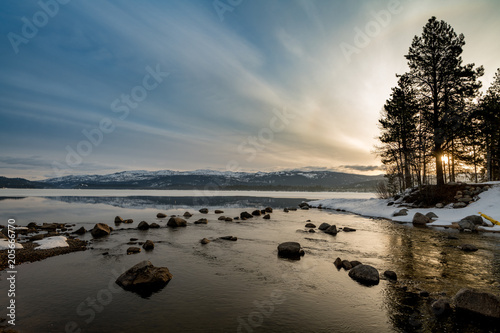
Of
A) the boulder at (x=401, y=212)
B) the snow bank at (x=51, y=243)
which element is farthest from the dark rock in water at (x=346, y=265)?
the boulder at (x=401, y=212)

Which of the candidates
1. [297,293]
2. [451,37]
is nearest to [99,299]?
[297,293]

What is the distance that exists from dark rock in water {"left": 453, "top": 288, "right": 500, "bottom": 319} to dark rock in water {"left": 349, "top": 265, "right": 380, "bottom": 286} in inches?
131

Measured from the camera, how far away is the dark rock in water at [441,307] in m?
8.91

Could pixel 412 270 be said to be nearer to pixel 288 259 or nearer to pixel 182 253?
pixel 288 259

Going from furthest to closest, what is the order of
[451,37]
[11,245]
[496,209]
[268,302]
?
[451,37] < [496,209] < [11,245] < [268,302]

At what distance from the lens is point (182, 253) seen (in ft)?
58.9

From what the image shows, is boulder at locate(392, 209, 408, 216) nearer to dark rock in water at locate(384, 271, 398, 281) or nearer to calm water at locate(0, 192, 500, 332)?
calm water at locate(0, 192, 500, 332)

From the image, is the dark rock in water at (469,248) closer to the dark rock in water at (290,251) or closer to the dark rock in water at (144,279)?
the dark rock in water at (290,251)

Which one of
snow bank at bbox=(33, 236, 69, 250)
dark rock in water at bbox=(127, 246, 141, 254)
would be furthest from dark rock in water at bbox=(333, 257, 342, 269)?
snow bank at bbox=(33, 236, 69, 250)

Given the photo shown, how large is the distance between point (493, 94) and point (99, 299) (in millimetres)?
61609

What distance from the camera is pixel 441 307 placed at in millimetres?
9047

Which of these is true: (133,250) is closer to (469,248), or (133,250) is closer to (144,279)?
(144,279)

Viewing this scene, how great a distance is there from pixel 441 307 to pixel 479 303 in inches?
49.6

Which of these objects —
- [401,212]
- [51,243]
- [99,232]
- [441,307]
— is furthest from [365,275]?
[401,212]
